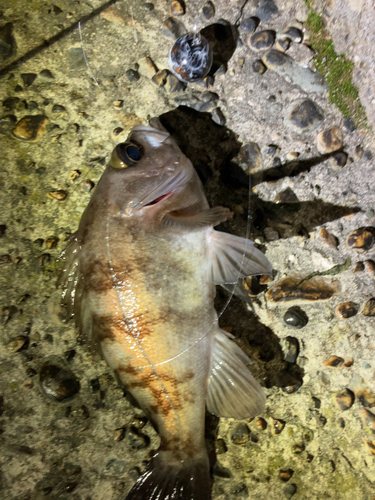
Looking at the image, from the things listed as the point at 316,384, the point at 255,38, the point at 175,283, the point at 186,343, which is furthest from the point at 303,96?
Result: the point at 316,384

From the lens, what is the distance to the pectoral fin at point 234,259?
6.03ft

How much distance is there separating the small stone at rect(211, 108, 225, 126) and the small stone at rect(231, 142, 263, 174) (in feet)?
0.68

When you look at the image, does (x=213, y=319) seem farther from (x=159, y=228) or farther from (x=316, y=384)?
(x=316, y=384)

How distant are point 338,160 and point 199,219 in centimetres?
102

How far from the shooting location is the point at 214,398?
6.37ft

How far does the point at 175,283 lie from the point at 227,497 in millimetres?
1488

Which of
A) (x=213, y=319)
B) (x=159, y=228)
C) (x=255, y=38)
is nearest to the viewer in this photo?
(x=159, y=228)

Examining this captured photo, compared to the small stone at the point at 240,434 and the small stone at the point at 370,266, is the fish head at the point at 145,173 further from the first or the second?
the small stone at the point at 240,434

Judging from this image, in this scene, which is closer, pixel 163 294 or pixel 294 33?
pixel 163 294

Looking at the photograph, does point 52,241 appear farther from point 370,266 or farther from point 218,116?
point 370,266

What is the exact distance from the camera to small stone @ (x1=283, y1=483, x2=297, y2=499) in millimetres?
2168

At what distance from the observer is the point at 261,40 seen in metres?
2.14

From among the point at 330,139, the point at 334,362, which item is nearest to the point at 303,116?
the point at 330,139

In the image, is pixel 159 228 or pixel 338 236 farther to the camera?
pixel 338 236
